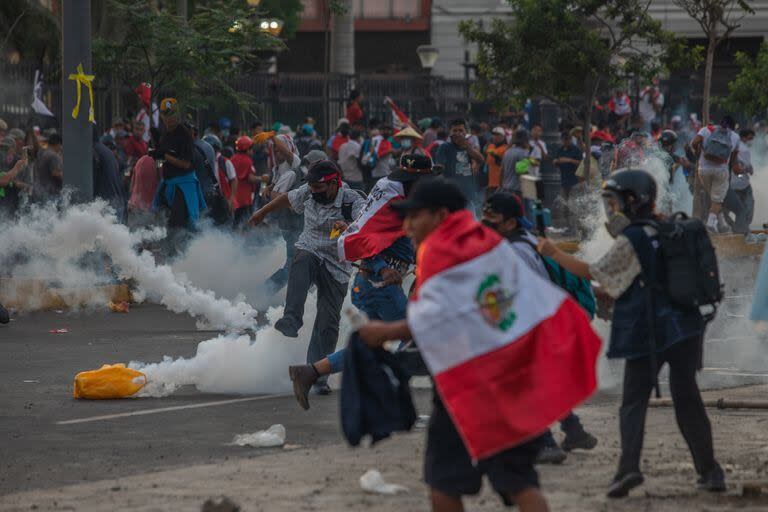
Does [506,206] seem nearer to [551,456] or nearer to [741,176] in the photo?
[551,456]

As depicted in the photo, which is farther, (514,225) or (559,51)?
(559,51)

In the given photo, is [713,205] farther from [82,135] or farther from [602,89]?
[82,135]

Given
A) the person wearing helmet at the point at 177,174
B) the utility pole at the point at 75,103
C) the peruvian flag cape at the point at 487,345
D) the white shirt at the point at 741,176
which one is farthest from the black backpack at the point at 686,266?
the white shirt at the point at 741,176

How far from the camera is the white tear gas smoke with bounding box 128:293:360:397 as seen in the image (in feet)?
34.1

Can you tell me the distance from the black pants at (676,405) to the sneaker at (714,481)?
3 cm

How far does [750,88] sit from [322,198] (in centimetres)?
1848

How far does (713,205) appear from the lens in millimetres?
21578

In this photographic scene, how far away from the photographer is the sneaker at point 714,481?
693 centimetres

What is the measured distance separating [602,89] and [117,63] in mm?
7898

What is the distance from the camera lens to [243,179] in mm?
21156

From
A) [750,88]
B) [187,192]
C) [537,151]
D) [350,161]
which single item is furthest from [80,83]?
[750,88]

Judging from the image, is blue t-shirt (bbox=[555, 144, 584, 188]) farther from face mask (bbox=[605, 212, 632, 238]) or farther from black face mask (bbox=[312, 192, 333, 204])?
face mask (bbox=[605, 212, 632, 238])

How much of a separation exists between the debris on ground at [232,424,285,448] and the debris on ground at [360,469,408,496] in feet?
4.45

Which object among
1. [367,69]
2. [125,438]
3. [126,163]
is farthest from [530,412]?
[367,69]
